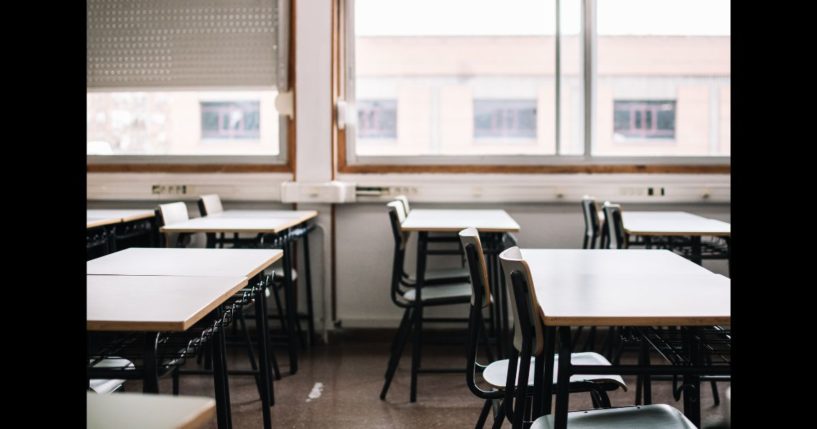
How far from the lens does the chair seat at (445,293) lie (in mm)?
3271

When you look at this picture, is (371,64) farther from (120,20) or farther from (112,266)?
(112,266)

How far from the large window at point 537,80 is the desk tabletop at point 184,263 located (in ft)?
7.21

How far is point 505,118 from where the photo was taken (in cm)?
468

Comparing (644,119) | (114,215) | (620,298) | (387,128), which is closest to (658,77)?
(644,119)

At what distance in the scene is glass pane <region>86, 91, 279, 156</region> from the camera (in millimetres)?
4738

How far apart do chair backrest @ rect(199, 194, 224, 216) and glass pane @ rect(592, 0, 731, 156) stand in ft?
8.38

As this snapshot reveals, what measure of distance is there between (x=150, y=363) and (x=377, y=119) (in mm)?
3366

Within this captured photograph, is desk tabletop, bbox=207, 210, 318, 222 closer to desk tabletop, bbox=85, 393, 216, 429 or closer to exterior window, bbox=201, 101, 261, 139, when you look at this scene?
exterior window, bbox=201, 101, 261, 139

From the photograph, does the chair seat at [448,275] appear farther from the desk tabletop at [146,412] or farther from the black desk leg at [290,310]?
the desk tabletop at [146,412]

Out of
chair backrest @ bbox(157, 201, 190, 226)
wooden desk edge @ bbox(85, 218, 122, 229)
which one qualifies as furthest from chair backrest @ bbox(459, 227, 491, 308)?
wooden desk edge @ bbox(85, 218, 122, 229)
